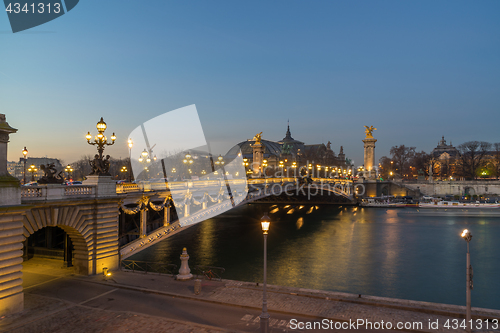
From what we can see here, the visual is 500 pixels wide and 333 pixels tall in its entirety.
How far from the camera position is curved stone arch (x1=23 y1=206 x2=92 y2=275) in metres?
16.1

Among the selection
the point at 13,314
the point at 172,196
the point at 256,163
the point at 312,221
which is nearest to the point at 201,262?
the point at 172,196

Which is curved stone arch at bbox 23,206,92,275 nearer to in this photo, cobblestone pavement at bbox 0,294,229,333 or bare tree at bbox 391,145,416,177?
cobblestone pavement at bbox 0,294,229,333

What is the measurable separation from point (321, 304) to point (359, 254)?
23103mm

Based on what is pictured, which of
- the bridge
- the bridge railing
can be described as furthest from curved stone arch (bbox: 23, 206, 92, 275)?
the bridge railing

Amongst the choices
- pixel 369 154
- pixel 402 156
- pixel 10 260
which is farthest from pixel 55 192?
pixel 402 156

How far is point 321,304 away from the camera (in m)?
15.3

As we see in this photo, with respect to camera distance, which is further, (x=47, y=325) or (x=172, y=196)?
(x=172, y=196)

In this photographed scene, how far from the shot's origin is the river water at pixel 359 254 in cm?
2583

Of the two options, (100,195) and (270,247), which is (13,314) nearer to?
(100,195)

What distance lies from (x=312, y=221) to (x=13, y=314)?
5246 centimetres

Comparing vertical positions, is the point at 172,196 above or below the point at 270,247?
above

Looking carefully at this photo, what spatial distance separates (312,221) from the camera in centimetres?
6219

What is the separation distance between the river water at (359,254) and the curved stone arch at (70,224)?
37.5 ft

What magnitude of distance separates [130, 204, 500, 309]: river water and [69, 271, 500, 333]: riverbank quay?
8613 mm
